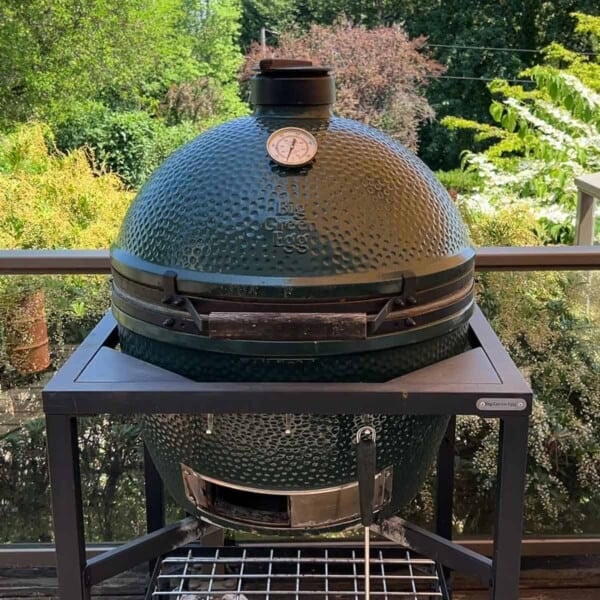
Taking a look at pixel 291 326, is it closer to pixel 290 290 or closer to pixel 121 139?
pixel 290 290

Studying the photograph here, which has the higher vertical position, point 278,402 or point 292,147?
point 292,147

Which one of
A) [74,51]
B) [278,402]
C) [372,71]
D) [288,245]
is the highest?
[74,51]

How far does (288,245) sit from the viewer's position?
1086 mm

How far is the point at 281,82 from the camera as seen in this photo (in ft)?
3.97

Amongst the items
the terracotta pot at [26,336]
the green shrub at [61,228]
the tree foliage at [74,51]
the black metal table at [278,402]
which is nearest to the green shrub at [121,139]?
the tree foliage at [74,51]

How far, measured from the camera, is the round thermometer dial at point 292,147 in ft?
3.70

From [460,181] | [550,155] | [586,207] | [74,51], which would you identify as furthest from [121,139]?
[586,207]

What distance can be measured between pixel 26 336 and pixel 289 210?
3.87 ft

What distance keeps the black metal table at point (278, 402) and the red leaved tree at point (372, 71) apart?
937 centimetres

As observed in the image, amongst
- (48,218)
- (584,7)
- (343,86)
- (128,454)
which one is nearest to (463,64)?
(584,7)

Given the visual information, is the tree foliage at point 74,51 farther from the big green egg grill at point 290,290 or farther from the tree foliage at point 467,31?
the big green egg grill at point 290,290

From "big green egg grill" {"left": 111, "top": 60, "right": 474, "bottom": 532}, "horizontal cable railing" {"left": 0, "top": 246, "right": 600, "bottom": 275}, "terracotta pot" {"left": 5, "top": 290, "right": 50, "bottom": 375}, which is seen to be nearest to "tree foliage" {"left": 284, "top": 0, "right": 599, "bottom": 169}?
"horizontal cable railing" {"left": 0, "top": 246, "right": 600, "bottom": 275}

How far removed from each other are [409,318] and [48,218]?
137 inches

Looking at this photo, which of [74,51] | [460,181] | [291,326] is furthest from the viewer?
[460,181]
